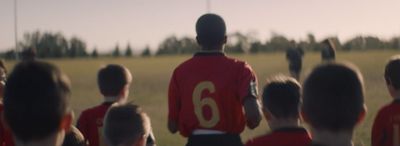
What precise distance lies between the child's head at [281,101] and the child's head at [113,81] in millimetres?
1844

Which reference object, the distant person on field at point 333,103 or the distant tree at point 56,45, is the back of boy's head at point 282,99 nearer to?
the distant person on field at point 333,103

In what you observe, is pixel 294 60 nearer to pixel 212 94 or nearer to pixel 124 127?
pixel 212 94

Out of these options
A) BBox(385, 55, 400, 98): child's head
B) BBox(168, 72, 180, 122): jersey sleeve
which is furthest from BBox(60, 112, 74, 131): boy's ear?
BBox(385, 55, 400, 98): child's head

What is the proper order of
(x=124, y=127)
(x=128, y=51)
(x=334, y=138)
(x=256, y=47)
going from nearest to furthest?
(x=334, y=138), (x=124, y=127), (x=256, y=47), (x=128, y=51)

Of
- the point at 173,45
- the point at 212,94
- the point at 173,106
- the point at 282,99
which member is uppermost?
the point at 282,99

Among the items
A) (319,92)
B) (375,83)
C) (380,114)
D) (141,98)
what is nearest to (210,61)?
(380,114)

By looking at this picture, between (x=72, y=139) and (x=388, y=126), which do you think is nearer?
(x=72, y=139)

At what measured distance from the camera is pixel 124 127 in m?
4.25

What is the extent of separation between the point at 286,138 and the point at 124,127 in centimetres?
95

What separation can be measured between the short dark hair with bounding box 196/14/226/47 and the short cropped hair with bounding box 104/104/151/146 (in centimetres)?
188

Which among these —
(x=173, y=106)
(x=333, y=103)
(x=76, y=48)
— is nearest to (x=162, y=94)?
(x=173, y=106)

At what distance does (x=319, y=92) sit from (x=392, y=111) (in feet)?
7.35

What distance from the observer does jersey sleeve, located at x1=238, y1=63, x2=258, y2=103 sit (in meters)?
5.82

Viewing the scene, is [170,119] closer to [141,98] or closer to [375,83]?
[141,98]
